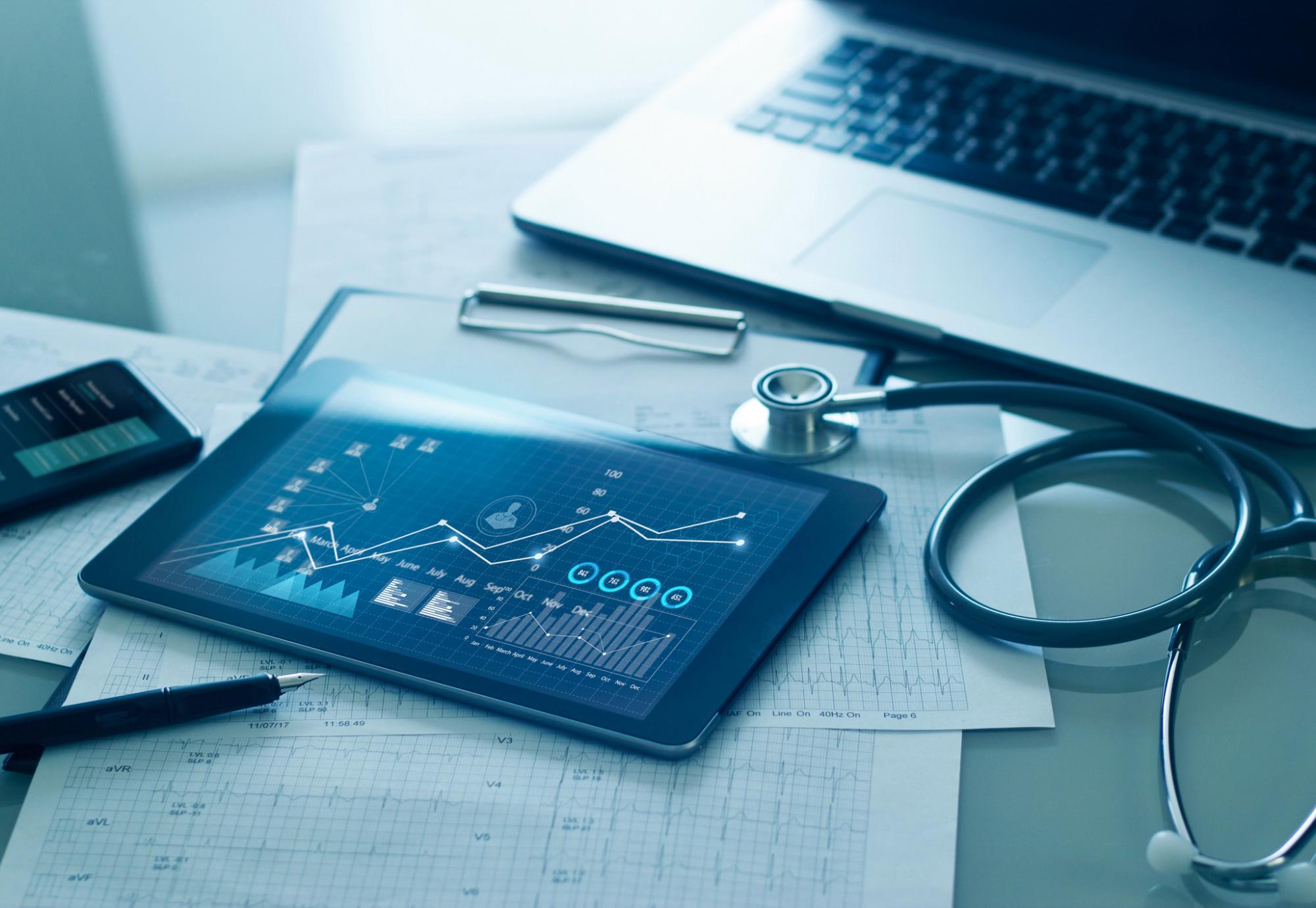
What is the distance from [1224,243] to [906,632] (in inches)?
17.3

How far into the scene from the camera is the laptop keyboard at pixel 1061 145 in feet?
3.03

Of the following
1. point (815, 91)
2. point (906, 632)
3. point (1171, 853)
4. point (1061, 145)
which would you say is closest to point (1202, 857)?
point (1171, 853)

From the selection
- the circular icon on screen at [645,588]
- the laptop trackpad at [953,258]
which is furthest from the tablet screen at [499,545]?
the laptop trackpad at [953,258]

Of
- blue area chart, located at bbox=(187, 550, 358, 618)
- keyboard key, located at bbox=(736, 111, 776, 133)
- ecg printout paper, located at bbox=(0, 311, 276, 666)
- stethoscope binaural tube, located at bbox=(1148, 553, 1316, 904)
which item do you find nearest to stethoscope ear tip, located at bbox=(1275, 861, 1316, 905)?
stethoscope binaural tube, located at bbox=(1148, 553, 1316, 904)

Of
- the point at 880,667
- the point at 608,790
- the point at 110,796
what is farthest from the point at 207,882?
the point at 880,667

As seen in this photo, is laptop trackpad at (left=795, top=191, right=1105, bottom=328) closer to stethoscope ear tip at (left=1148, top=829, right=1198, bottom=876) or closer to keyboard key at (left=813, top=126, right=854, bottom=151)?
keyboard key at (left=813, top=126, right=854, bottom=151)

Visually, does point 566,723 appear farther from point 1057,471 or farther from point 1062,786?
point 1057,471

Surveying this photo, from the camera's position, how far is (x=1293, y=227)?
90 cm

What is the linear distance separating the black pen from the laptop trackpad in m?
0.49

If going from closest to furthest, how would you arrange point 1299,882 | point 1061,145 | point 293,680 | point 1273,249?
point 1299,882 → point 293,680 → point 1273,249 → point 1061,145

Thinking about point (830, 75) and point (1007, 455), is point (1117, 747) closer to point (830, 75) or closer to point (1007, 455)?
point (1007, 455)

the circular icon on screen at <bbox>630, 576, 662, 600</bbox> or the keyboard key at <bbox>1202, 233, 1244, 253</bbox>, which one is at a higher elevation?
the keyboard key at <bbox>1202, 233, 1244, 253</bbox>

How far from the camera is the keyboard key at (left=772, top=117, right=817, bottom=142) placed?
1046 millimetres

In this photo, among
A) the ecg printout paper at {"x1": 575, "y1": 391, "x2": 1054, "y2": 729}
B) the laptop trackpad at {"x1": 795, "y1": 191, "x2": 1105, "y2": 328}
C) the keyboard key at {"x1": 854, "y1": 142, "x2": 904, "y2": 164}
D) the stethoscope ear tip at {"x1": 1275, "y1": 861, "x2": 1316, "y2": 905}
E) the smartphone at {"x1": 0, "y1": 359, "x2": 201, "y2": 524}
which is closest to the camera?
the stethoscope ear tip at {"x1": 1275, "y1": 861, "x2": 1316, "y2": 905}
